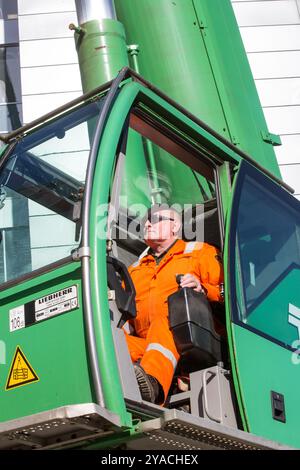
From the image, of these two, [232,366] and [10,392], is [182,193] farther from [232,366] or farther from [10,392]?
[10,392]

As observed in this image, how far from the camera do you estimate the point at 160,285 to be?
4523mm

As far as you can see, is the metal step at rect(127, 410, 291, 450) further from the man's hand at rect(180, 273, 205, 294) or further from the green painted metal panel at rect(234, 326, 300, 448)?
the man's hand at rect(180, 273, 205, 294)

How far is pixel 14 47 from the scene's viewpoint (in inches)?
447

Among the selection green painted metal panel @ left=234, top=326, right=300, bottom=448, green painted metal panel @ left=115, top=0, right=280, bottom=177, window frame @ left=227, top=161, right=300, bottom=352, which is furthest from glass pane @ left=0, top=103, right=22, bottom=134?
green painted metal panel @ left=234, top=326, right=300, bottom=448

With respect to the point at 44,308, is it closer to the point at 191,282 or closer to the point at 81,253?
the point at 81,253

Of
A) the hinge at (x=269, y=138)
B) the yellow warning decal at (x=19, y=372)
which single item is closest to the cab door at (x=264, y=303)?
the yellow warning decal at (x=19, y=372)

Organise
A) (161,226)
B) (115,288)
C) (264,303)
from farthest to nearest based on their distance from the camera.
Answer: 1. (161,226)
2. (264,303)
3. (115,288)

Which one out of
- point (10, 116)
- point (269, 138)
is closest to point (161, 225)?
point (269, 138)

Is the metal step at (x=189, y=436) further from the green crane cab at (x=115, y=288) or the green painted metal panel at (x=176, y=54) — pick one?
the green painted metal panel at (x=176, y=54)

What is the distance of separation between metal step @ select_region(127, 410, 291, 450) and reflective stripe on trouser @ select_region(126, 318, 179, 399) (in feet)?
1.39

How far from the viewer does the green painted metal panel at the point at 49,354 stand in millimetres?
3430

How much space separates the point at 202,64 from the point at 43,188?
6.27 feet

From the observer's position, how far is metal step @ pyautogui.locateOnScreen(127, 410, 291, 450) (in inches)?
131

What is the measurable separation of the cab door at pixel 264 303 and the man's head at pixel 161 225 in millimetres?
580
